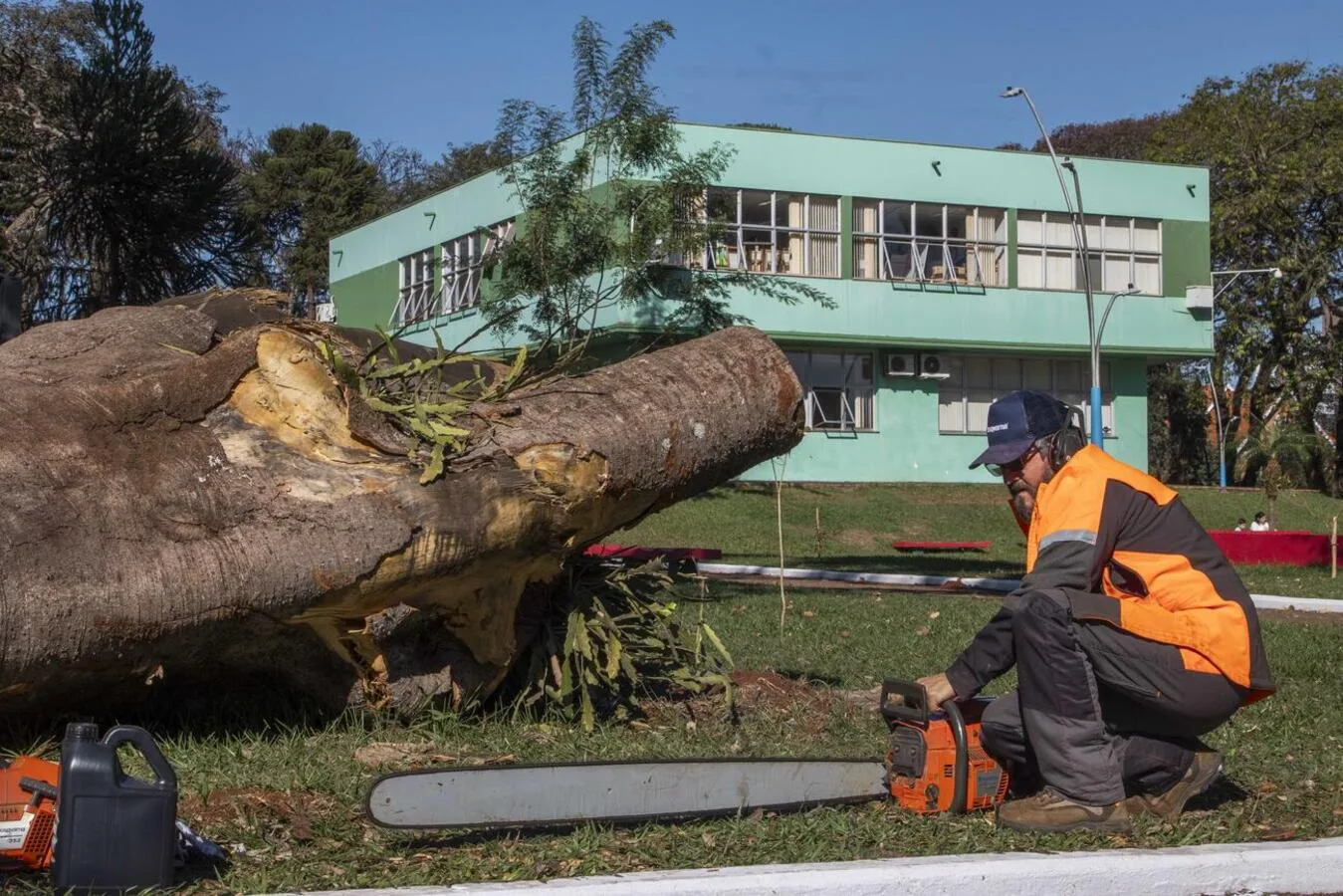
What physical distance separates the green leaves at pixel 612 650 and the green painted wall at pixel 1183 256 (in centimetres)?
3388

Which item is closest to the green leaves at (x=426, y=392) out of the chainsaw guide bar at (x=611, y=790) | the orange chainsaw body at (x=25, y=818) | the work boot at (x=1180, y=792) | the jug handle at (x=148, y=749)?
the chainsaw guide bar at (x=611, y=790)

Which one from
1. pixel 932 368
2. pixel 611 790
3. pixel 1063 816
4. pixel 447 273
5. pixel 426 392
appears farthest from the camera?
pixel 932 368

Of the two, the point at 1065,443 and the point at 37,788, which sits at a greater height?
the point at 1065,443

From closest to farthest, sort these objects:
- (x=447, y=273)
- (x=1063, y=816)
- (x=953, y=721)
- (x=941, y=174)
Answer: (x=1063, y=816)
(x=953, y=721)
(x=447, y=273)
(x=941, y=174)

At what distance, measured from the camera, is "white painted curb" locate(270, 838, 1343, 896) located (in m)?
3.79

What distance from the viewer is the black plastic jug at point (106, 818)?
11.6 feet

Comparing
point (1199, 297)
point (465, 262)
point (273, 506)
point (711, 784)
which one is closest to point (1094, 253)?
point (1199, 297)

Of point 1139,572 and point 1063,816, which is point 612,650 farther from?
point 1139,572

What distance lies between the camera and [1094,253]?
3709 centimetres

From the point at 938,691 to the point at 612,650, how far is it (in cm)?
171

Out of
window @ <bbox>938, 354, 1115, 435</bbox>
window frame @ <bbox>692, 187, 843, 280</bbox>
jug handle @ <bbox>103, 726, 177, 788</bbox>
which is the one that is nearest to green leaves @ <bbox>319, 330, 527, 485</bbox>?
jug handle @ <bbox>103, 726, 177, 788</bbox>

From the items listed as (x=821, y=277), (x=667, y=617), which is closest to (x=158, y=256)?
(x=667, y=617)

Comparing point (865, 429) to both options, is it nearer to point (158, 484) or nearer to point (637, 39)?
point (637, 39)

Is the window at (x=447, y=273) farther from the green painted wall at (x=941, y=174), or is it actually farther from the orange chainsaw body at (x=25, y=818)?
the orange chainsaw body at (x=25, y=818)
